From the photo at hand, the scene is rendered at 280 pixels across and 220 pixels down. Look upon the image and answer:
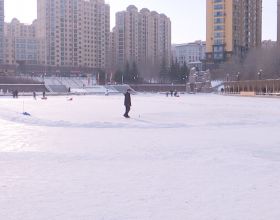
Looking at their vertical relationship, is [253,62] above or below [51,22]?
below

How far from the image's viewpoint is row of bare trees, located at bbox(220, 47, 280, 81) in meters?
71.1

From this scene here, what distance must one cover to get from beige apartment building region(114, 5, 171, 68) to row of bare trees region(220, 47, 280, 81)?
55.4m

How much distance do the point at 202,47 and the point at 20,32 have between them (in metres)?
91.5

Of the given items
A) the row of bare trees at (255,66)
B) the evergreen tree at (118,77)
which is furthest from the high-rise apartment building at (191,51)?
the evergreen tree at (118,77)

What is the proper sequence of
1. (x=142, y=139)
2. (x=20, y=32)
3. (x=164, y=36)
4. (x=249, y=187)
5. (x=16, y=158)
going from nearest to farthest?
1. (x=249, y=187)
2. (x=16, y=158)
3. (x=142, y=139)
4. (x=20, y=32)
5. (x=164, y=36)

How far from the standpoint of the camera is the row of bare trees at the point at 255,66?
71062mm

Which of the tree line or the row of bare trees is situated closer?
the row of bare trees

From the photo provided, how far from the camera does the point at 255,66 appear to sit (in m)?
79.2

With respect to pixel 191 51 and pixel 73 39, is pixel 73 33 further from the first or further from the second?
pixel 191 51

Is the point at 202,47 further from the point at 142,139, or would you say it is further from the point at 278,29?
the point at 142,139

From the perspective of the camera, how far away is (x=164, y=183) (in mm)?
5336

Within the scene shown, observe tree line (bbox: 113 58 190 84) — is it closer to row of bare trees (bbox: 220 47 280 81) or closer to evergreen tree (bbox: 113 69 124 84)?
evergreen tree (bbox: 113 69 124 84)

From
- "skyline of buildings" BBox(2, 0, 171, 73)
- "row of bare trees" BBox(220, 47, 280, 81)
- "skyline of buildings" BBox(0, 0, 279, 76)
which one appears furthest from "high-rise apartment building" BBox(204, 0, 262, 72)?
"skyline of buildings" BBox(2, 0, 171, 73)

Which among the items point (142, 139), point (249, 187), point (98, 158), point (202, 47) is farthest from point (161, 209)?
point (202, 47)
